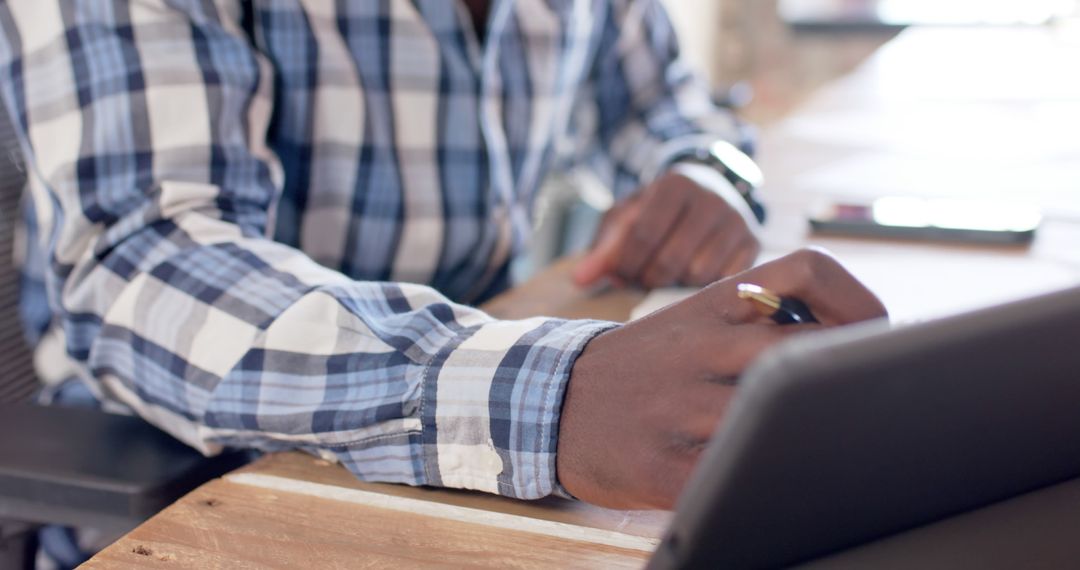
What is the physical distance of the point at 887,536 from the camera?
0.38 metres

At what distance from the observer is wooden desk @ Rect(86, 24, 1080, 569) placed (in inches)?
17.5

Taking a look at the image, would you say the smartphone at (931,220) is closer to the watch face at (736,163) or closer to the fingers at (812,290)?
the watch face at (736,163)

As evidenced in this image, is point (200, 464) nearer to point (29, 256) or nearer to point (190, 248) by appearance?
point (190, 248)

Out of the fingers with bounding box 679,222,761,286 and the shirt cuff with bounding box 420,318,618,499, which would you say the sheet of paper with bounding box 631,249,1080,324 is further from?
the shirt cuff with bounding box 420,318,618,499

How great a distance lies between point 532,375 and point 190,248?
0.87ft

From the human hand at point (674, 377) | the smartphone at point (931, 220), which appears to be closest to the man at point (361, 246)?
the human hand at point (674, 377)

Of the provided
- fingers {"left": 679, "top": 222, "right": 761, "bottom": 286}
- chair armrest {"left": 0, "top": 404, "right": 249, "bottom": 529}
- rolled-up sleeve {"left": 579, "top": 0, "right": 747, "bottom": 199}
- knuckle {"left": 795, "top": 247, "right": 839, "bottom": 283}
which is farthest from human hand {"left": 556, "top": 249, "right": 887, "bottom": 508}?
rolled-up sleeve {"left": 579, "top": 0, "right": 747, "bottom": 199}

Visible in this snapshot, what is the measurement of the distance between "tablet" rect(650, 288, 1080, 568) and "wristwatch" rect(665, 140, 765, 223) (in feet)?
1.96

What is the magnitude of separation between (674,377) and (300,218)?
1.71 feet

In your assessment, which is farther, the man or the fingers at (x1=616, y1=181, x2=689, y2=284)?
the fingers at (x1=616, y1=181, x2=689, y2=284)

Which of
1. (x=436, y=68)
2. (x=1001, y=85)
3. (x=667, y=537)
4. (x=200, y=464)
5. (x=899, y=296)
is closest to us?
(x=667, y=537)

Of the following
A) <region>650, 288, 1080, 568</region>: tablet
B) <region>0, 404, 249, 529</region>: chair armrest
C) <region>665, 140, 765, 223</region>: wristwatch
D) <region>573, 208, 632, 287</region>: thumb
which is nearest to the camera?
<region>650, 288, 1080, 568</region>: tablet

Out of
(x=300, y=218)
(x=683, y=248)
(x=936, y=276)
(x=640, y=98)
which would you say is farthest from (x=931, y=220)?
(x=300, y=218)

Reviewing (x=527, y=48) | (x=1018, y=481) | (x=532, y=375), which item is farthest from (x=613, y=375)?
(x=527, y=48)
